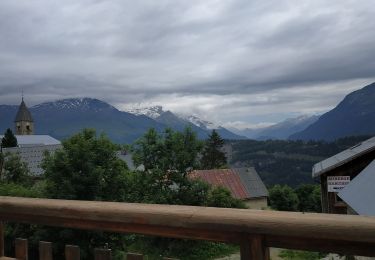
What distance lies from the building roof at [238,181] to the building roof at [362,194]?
38556 millimetres

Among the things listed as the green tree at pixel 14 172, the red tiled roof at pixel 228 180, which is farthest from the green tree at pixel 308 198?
the green tree at pixel 14 172

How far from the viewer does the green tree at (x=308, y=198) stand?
51094 millimetres

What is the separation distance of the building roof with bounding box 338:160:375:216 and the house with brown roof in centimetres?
3856

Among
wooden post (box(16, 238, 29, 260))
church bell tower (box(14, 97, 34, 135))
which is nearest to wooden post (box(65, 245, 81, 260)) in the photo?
wooden post (box(16, 238, 29, 260))

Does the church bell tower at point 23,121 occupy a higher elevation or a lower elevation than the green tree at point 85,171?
higher

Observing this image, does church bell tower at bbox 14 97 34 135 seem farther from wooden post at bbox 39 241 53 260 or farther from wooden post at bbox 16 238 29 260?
wooden post at bbox 39 241 53 260

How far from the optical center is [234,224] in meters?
1.67

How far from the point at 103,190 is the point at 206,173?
29639 millimetres

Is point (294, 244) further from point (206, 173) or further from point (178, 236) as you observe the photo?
point (206, 173)

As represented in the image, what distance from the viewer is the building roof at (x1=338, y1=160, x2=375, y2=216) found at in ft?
29.5

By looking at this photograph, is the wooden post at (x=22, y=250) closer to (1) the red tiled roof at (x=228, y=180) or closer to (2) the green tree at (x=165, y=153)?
(2) the green tree at (x=165, y=153)

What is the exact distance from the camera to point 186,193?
2778 cm

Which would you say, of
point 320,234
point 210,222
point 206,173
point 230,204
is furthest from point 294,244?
point 206,173

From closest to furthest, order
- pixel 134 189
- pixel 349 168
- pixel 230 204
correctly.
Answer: pixel 349 168, pixel 134 189, pixel 230 204
